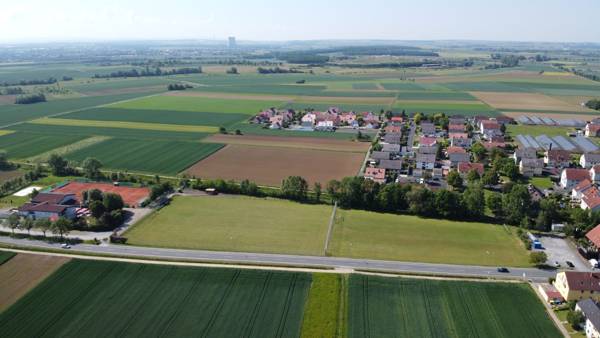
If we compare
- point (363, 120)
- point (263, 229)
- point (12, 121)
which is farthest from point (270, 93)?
point (263, 229)

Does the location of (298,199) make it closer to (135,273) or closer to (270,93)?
(135,273)

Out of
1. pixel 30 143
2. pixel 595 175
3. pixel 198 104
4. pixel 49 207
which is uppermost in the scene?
pixel 198 104

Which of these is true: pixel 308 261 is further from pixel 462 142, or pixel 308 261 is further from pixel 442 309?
pixel 462 142

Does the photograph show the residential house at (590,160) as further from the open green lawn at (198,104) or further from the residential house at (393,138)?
the open green lawn at (198,104)

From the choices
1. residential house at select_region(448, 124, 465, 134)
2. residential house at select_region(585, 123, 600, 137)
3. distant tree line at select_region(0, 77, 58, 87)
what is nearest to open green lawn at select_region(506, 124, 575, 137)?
residential house at select_region(585, 123, 600, 137)

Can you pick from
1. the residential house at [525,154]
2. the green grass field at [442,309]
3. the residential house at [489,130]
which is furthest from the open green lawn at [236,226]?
the residential house at [489,130]

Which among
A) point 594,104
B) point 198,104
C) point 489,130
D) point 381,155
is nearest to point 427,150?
point 381,155
